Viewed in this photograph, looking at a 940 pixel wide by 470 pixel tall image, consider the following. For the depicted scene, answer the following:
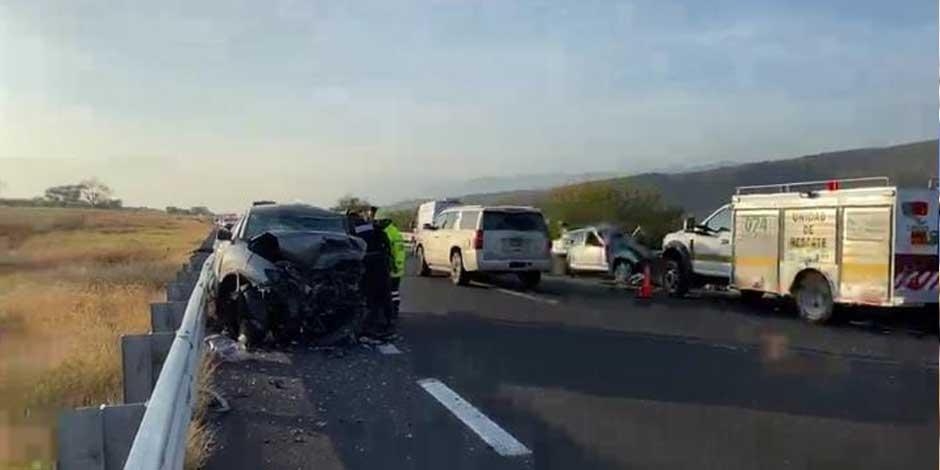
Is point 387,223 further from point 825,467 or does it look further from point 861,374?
point 825,467

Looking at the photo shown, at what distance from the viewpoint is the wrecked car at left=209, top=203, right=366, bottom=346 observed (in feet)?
35.8

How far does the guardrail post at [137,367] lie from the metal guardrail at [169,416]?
0.27 m

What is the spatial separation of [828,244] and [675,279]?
493cm

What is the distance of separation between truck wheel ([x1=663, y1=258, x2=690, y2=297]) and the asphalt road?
5.06m

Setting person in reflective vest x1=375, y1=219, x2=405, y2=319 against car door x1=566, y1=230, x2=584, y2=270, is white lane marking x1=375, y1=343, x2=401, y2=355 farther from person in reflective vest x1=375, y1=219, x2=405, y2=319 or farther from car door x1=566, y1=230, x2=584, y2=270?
car door x1=566, y1=230, x2=584, y2=270

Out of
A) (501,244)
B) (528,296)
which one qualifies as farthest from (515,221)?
(528,296)

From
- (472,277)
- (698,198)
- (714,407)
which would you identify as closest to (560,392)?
(714,407)

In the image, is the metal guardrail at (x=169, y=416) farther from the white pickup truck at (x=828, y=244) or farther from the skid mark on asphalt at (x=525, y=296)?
the skid mark on asphalt at (x=525, y=296)

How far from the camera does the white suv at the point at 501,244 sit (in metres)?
21.1

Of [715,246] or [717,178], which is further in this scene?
[717,178]

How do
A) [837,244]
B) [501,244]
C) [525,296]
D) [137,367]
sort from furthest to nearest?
[501,244] → [525,296] → [837,244] → [137,367]

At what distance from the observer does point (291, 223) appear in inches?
524

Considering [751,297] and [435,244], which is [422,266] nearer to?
[435,244]

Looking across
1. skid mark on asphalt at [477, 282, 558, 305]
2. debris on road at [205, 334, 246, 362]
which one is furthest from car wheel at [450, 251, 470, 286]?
debris on road at [205, 334, 246, 362]
